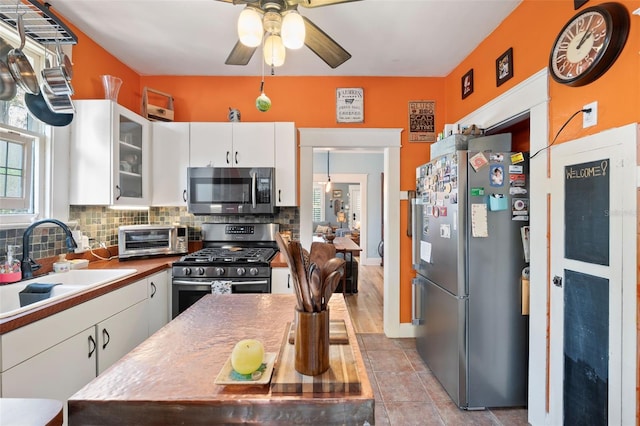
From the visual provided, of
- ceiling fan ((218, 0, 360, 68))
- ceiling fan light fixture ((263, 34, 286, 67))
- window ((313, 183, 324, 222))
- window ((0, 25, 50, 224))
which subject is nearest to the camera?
ceiling fan ((218, 0, 360, 68))

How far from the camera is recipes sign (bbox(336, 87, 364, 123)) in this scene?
3.03 meters

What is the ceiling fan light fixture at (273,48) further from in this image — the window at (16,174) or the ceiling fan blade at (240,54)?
the window at (16,174)

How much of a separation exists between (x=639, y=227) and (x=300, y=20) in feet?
5.41

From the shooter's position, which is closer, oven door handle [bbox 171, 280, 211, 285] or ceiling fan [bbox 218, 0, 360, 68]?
ceiling fan [bbox 218, 0, 360, 68]

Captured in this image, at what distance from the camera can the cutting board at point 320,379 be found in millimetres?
691

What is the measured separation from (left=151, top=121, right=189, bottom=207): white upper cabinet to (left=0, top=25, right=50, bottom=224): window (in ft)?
2.62

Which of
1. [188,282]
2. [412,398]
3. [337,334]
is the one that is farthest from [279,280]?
[337,334]

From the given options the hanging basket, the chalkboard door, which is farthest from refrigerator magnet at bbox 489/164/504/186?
the hanging basket

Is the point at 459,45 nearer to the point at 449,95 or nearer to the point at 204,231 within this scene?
the point at 449,95

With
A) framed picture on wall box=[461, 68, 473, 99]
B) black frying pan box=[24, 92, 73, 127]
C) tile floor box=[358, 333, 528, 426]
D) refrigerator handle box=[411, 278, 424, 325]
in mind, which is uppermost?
framed picture on wall box=[461, 68, 473, 99]

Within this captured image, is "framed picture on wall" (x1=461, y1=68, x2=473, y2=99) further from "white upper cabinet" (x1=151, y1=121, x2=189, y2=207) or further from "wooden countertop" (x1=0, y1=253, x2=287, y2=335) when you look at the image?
"white upper cabinet" (x1=151, y1=121, x2=189, y2=207)

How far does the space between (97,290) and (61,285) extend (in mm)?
262

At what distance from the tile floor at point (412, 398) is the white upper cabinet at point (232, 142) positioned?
210 cm

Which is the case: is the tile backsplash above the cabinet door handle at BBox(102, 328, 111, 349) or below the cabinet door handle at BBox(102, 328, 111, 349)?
above
